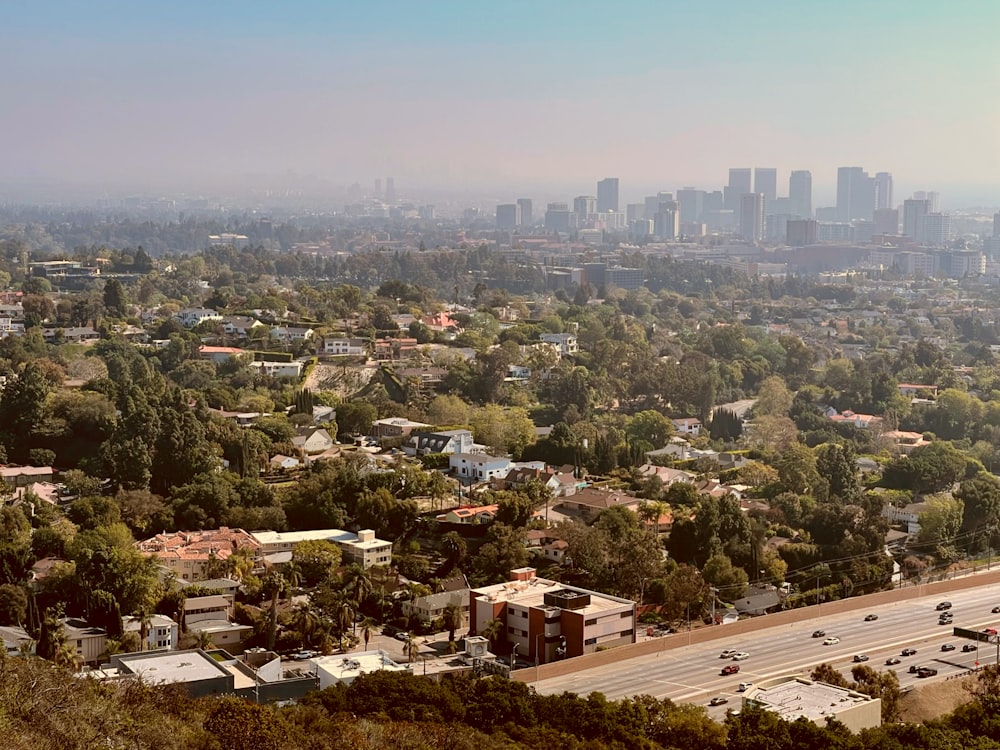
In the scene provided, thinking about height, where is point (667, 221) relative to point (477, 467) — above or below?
above

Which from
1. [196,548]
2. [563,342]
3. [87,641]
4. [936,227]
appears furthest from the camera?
[936,227]

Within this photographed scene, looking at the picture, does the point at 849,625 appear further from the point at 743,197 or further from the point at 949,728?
the point at 743,197

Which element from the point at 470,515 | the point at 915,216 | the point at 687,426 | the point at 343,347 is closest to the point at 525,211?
the point at 915,216

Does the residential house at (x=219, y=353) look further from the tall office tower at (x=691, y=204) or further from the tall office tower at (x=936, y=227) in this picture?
the tall office tower at (x=691, y=204)

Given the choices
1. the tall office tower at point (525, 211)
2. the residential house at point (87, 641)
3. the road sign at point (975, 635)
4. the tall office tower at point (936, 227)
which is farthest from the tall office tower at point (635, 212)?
the residential house at point (87, 641)

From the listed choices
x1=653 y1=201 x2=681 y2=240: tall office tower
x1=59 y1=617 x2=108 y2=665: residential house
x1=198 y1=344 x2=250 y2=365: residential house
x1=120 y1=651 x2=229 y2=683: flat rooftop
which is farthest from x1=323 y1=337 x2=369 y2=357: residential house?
x1=653 y1=201 x2=681 y2=240: tall office tower

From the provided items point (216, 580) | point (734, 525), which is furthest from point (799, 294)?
point (216, 580)

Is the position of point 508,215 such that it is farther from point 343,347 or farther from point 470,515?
point 470,515

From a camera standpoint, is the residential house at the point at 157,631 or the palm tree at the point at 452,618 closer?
the residential house at the point at 157,631
